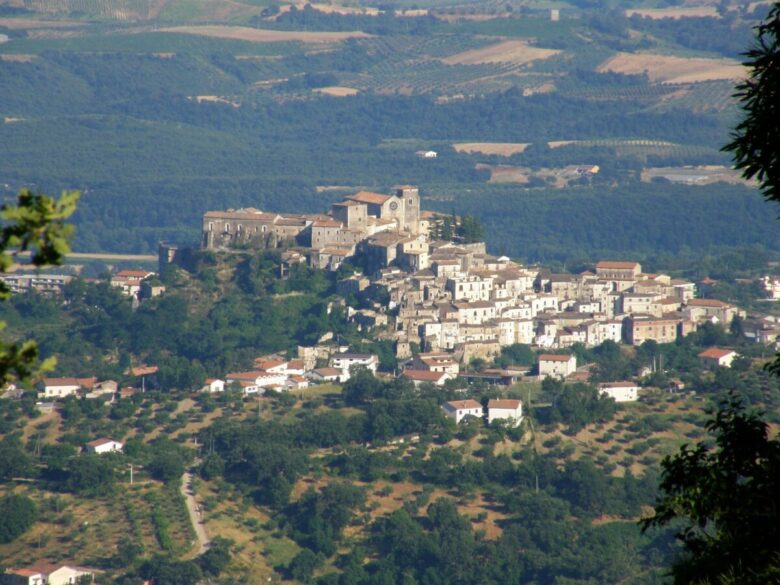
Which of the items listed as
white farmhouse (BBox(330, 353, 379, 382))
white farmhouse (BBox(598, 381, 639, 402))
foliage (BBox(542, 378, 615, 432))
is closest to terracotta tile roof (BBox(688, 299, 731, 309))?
white farmhouse (BBox(598, 381, 639, 402))

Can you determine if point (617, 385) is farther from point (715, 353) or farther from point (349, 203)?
point (349, 203)

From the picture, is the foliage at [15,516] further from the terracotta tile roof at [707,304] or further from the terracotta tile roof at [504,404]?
the terracotta tile roof at [707,304]

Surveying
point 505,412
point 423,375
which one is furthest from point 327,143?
point 505,412

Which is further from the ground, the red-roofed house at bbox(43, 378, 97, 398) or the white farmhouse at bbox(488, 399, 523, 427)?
the white farmhouse at bbox(488, 399, 523, 427)

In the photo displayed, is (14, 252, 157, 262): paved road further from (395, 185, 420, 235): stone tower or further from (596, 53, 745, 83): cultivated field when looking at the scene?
(596, 53, 745, 83): cultivated field

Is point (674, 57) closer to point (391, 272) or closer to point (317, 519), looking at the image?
point (391, 272)

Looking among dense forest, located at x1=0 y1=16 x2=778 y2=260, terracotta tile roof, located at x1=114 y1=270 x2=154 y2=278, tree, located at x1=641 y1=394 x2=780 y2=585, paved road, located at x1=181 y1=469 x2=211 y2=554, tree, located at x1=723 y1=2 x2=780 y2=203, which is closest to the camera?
tree, located at x1=641 y1=394 x2=780 y2=585

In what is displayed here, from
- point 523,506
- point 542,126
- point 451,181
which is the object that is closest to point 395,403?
point 523,506
